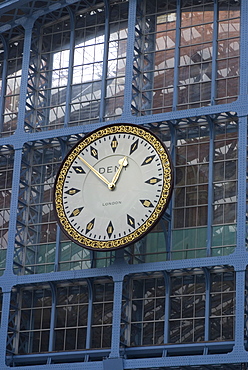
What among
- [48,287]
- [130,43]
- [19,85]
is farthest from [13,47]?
[48,287]

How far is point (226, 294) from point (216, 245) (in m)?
1.49

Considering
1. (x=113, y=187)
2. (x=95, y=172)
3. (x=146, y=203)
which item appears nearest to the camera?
(x=146, y=203)

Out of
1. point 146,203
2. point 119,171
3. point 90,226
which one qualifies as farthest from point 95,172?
point 146,203

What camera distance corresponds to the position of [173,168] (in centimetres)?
3838

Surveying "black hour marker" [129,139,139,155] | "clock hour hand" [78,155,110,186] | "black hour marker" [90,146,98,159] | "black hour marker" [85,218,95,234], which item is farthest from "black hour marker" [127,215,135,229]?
"black hour marker" [90,146,98,159]

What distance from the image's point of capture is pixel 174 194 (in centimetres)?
3944

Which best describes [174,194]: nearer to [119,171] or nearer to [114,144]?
[119,171]

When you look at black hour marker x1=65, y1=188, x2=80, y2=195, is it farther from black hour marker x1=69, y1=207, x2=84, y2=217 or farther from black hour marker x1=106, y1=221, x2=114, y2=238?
black hour marker x1=106, y1=221, x2=114, y2=238

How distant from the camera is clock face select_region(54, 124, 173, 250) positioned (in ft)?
126

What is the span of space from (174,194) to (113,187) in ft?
6.07

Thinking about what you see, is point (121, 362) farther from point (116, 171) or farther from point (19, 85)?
point (19, 85)

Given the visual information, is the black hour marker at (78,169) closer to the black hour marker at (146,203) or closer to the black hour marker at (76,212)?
the black hour marker at (76,212)

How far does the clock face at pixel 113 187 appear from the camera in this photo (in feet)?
126

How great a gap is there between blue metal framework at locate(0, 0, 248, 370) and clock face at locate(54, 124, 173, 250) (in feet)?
2.93
